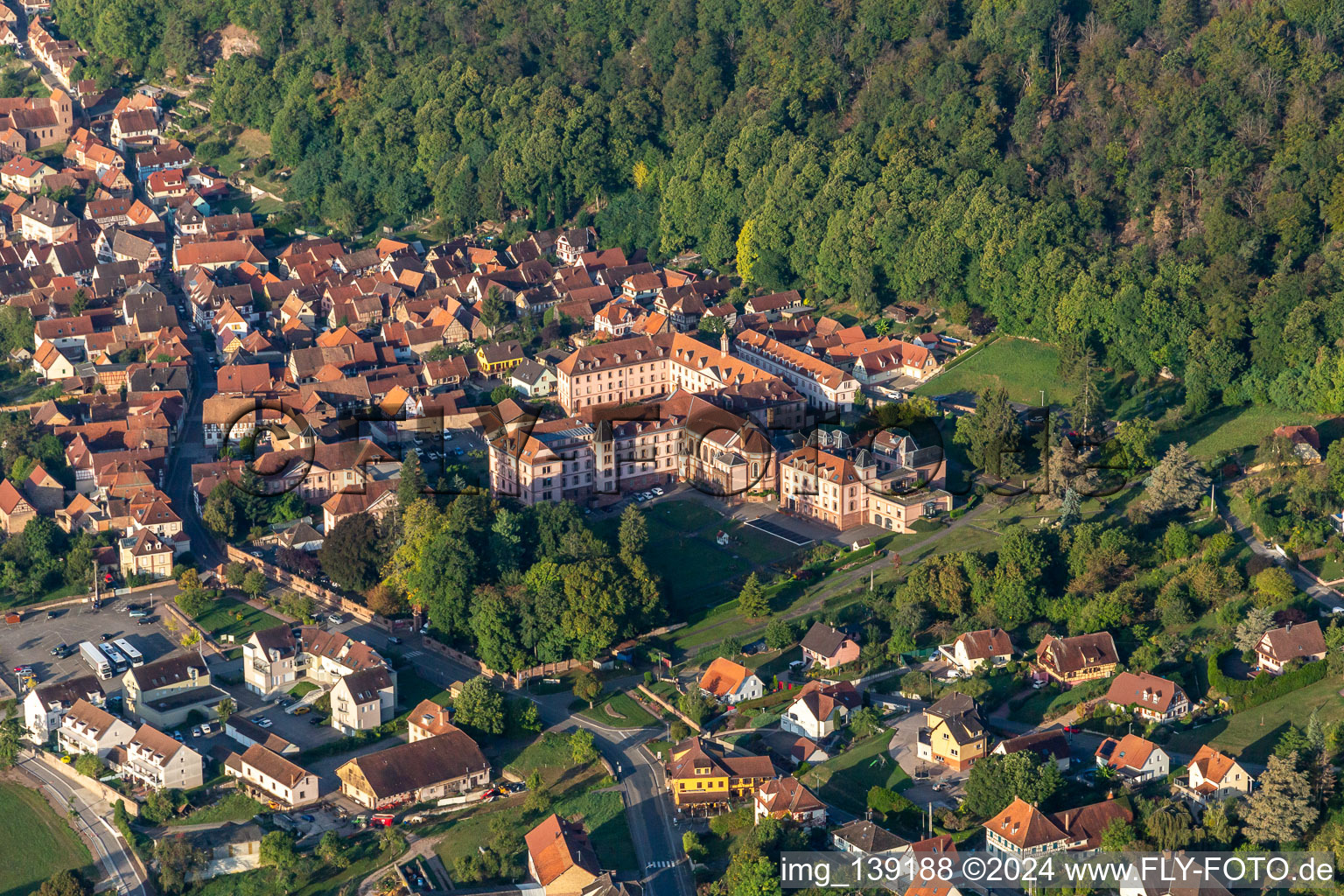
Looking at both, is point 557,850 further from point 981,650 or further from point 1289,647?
point 1289,647

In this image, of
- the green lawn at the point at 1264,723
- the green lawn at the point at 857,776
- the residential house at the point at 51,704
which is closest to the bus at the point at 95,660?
the residential house at the point at 51,704

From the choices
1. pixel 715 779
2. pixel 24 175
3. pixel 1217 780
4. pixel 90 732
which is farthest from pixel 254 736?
pixel 24 175

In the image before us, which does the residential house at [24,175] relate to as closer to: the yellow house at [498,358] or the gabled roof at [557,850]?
the yellow house at [498,358]

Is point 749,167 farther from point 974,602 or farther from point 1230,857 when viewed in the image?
point 1230,857

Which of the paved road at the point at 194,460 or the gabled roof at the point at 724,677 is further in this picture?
the paved road at the point at 194,460

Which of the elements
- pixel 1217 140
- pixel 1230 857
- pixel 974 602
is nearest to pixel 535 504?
pixel 974 602
